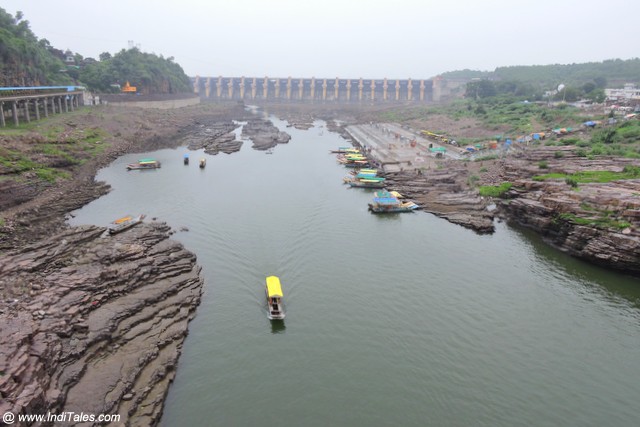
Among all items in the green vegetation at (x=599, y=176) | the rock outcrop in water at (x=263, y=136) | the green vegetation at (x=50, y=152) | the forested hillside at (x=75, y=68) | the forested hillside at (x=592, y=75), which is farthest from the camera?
the forested hillside at (x=592, y=75)

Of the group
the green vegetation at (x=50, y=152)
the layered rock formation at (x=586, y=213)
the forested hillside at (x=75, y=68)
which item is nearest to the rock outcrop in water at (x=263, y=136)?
the green vegetation at (x=50, y=152)

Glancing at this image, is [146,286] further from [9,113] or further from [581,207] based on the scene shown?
[9,113]

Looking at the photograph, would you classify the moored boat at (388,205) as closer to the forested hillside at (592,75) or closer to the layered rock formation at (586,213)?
the layered rock formation at (586,213)

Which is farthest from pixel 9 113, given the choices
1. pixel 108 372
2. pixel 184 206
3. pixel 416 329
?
pixel 416 329

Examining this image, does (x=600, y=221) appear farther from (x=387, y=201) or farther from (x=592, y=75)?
(x=592, y=75)

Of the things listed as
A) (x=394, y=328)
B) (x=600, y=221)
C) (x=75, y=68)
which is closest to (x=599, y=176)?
(x=600, y=221)

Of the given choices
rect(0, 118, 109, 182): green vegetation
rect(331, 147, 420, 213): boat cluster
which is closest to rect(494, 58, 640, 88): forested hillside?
rect(331, 147, 420, 213): boat cluster

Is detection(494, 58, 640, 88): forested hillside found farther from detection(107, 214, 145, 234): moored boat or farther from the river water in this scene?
detection(107, 214, 145, 234): moored boat
